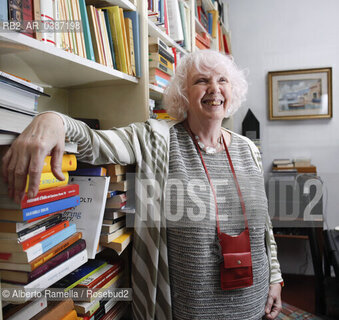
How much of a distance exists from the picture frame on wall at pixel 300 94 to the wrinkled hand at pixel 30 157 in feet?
8.76

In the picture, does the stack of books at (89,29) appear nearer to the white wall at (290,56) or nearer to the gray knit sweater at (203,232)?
the gray knit sweater at (203,232)

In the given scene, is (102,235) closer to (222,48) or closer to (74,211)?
(74,211)

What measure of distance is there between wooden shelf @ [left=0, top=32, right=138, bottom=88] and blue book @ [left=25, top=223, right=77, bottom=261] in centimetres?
52

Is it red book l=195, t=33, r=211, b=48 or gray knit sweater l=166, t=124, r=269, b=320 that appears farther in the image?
red book l=195, t=33, r=211, b=48

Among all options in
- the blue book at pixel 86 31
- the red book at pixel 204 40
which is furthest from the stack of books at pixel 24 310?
the red book at pixel 204 40

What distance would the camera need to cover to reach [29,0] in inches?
31.4

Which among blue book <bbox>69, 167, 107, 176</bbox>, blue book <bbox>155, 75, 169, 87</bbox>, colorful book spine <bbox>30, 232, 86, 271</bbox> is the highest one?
blue book <bbox>155, 75, 169, 87</bbox>

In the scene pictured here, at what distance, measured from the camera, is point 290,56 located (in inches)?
115

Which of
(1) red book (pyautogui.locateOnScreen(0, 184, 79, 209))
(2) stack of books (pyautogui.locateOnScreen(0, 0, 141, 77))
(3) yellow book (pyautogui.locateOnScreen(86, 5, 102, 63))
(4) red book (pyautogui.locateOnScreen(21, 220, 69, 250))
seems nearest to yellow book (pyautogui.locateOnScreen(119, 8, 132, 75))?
(2) stack of books (pyautogui.locateOnScreen(0, 0, 141, 77))

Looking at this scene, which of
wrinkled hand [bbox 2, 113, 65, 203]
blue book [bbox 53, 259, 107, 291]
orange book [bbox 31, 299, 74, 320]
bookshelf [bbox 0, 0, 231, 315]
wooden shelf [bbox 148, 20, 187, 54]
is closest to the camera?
wrinkled hand [bbox 2, 113, 65, 203]

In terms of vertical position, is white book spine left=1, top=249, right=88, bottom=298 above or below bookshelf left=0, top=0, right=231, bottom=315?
below

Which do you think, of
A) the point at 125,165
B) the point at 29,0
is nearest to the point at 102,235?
the point at 125,165

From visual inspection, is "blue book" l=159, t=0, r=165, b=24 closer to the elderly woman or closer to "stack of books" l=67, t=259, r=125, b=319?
the elderly woman

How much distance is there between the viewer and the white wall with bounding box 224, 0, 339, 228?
9.25 feet
